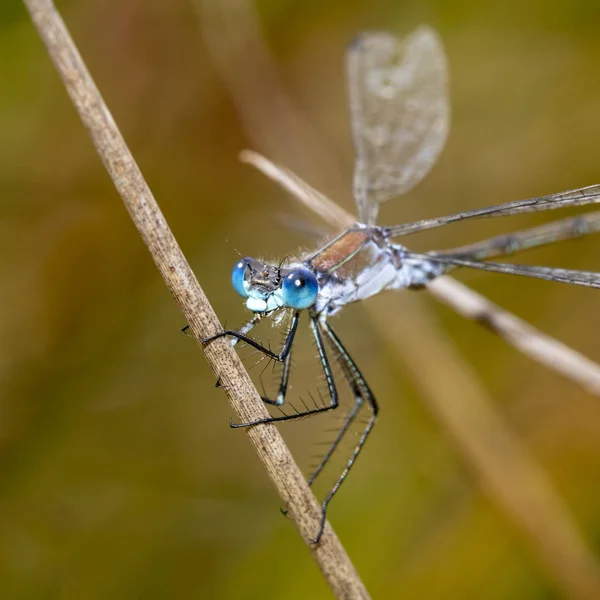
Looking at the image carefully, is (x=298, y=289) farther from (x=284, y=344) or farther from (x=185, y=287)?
(x=185, y=287)

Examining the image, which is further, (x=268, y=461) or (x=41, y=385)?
(x=41, y=385)

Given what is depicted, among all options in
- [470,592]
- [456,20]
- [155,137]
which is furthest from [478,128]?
[470,592]

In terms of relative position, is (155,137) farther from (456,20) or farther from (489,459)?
(489,459)

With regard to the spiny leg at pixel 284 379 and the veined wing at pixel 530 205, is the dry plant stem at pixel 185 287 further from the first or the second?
the veined wing at pixel 530 205

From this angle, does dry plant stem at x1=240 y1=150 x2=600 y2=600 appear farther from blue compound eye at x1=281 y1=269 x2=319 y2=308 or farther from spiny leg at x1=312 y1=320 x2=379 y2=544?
blue compound eye at x1=281 y1=269 x2=319 y2=308

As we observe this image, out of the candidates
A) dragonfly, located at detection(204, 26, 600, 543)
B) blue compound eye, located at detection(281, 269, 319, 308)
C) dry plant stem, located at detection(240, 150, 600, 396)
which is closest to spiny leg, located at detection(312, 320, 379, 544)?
dragonfly, located at detection(204, 26, 600, 543)

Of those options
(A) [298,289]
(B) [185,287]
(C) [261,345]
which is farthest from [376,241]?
(B) [185,287]
